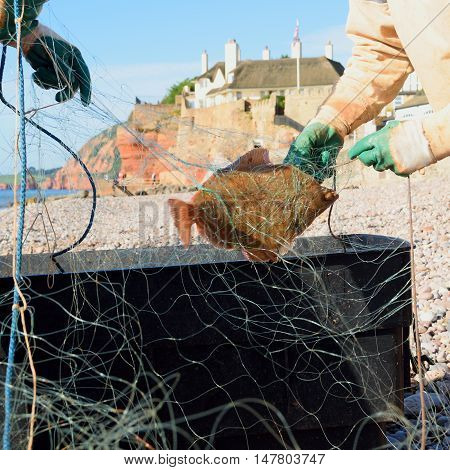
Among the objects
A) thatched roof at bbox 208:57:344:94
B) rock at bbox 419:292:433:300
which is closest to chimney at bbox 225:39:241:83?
thatched roof at bbox 208:57:344:94

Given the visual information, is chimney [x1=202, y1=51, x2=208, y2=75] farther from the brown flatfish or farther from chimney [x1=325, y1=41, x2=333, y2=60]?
the brown flatfish

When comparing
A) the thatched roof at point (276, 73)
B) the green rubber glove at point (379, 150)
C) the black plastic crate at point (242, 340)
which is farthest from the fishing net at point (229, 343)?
Answer: the thatched roof at point (276, 73)

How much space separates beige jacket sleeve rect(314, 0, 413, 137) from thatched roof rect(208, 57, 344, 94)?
6356 cm

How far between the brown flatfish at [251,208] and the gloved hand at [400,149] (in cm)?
31

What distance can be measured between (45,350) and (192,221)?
2.85 feet

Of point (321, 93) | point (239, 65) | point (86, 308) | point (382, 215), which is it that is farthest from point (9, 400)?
point (239, 65)

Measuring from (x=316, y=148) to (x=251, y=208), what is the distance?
70 cm

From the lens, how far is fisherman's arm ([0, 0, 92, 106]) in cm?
294

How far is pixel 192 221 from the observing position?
3109 mm

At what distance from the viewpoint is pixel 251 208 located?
309 cm

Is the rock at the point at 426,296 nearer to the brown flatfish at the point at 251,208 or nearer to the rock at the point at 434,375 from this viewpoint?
the rock at the point at 434,375

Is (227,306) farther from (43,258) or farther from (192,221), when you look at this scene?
(43,258)

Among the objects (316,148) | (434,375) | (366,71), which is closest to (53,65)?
(316,148)

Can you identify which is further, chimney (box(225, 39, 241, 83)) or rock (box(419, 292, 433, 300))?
chimney (box(225, 39, 241, 83))
